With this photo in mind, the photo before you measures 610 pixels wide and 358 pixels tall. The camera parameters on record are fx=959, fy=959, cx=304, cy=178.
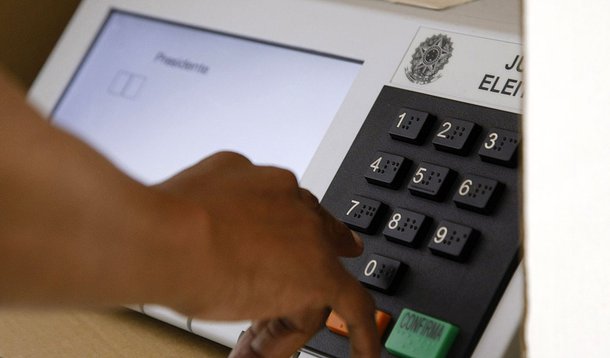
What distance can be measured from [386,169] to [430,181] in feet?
0.13

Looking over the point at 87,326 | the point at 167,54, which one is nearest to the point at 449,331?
the point at 87,326

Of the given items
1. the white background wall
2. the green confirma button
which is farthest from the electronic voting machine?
the white background wall

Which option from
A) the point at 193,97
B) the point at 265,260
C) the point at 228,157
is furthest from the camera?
the point at 193,97

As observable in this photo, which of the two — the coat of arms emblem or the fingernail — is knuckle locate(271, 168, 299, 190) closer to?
the fingernail

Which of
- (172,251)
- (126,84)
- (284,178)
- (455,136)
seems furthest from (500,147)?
(126,84)

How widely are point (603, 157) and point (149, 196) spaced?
0.67 ft

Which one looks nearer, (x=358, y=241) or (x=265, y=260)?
(x=265, y=260)

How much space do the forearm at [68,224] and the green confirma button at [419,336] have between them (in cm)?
19

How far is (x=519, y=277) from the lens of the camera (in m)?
0.57

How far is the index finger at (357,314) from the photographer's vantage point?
55cm

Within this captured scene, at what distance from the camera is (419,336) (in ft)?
1.89

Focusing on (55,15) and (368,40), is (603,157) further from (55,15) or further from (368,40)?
(55,15)

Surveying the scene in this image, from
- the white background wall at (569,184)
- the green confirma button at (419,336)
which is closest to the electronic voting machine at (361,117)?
the green confirma button at (419,336)

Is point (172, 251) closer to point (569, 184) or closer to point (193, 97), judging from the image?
point (569, 184)
